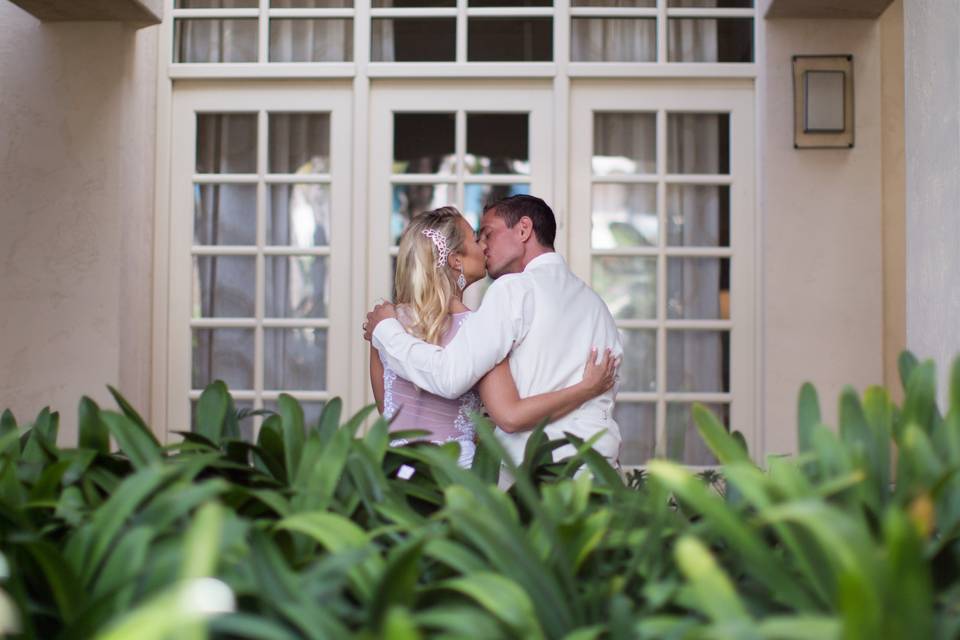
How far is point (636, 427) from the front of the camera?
5.20m

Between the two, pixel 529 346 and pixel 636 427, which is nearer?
pixel 529 346

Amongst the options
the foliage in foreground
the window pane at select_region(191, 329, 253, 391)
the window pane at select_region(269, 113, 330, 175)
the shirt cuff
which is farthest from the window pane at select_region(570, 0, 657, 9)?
the foliage in foreground

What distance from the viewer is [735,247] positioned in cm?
517

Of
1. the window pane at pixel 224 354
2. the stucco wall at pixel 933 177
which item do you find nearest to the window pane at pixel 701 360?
the window pane at pixel 224 354

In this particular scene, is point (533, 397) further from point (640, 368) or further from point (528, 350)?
point (640, 368)

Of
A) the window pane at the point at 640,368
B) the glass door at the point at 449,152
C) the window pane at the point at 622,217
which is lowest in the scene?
the window pane at the point at 640,368

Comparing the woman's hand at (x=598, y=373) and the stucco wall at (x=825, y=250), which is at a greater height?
the stucco wall at (x=825, y=250)

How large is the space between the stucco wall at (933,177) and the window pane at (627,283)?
2.12 metres

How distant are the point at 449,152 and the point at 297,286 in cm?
92

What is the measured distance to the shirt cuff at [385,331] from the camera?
10.2 feet

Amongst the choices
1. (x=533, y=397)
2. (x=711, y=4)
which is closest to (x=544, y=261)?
(x=533, y=397)

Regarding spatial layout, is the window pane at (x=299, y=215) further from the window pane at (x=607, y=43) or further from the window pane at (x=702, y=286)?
the window pane at (x=702, y=286)

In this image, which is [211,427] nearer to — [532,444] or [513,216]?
[532,444]

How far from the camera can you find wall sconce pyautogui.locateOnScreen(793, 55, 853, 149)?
4.93 m
